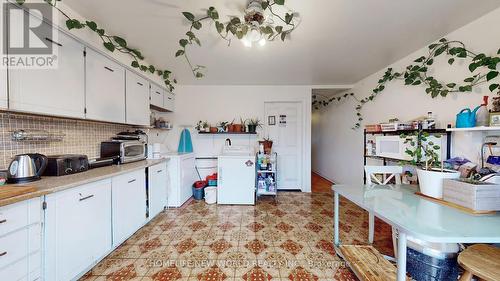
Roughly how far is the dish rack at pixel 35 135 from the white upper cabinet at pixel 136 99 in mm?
703

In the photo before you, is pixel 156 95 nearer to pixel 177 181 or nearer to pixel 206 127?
pixel 206 127

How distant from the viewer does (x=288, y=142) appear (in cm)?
403

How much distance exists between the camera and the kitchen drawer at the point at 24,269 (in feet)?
3.38

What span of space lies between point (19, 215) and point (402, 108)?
3972 mm

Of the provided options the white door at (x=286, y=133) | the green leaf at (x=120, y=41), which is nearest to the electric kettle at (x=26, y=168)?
the green leaf at (x=120, y=41)

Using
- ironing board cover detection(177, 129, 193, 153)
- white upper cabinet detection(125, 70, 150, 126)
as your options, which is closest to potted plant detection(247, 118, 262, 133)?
ironing board cover detection(177, 129, 193, 153)

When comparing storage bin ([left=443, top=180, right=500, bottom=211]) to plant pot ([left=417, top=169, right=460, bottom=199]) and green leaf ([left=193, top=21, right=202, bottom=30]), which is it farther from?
green leaf ([left=193, top=21, right=202, bottom=30])

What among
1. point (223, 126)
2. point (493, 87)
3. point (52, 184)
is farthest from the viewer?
point (223, 126)

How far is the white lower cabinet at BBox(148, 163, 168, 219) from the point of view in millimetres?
2523

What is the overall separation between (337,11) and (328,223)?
97.6 inches

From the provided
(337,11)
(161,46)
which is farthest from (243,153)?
(337,11)

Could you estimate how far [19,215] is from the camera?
109 centimetres

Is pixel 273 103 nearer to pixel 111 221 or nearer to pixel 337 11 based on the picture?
pixel 337 11

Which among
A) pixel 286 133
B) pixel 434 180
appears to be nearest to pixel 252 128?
pixel 286 133
